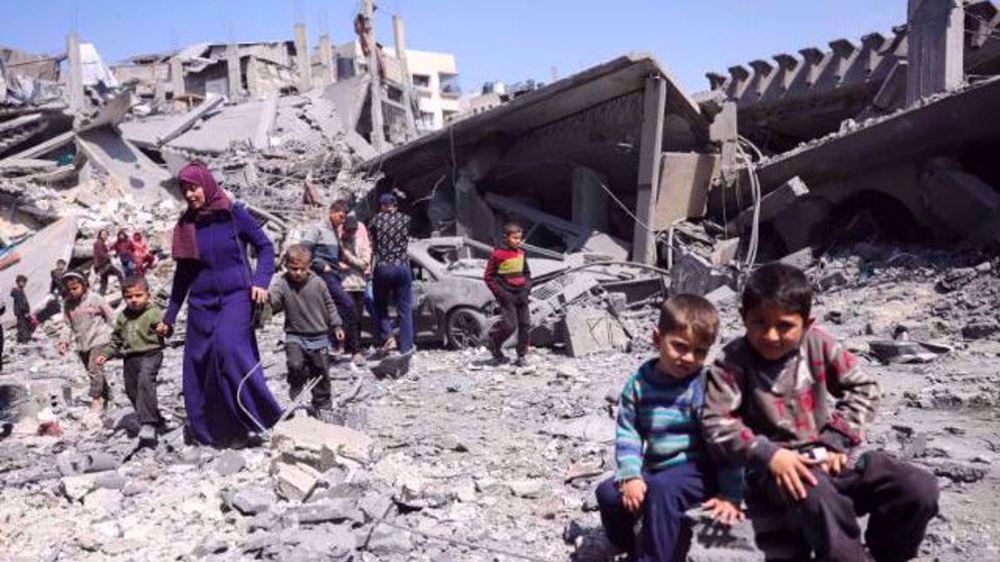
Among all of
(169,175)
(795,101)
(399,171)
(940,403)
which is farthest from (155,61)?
(940,403)

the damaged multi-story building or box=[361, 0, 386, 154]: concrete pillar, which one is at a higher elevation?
box=[361, 0, 386, 154]: concrete pillar

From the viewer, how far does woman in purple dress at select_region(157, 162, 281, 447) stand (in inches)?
182

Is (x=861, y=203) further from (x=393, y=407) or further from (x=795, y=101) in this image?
(x=393, y=407)

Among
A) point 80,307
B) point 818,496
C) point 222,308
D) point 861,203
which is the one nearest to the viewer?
point 818,496

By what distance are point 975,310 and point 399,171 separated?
8934mm

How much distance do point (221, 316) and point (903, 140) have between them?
291 inches

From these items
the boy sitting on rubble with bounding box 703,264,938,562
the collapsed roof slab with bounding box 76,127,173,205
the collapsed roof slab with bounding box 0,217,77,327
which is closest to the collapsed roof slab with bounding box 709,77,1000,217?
the boy sitting on rubble with bounding box 703,264,938,562

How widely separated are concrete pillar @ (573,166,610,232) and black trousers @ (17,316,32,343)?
9443 mm

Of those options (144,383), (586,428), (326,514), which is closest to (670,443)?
(326,514)

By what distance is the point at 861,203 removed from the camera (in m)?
9.52

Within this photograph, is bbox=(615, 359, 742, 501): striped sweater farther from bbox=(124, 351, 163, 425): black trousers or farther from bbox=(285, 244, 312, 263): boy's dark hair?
bbox=(124, 351, 163, 425): black trousers

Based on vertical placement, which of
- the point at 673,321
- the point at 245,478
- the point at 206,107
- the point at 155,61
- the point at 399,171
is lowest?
the point at 245,478

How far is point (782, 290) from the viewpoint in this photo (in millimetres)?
Answer: 2229

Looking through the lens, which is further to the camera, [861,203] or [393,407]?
[861,203]
